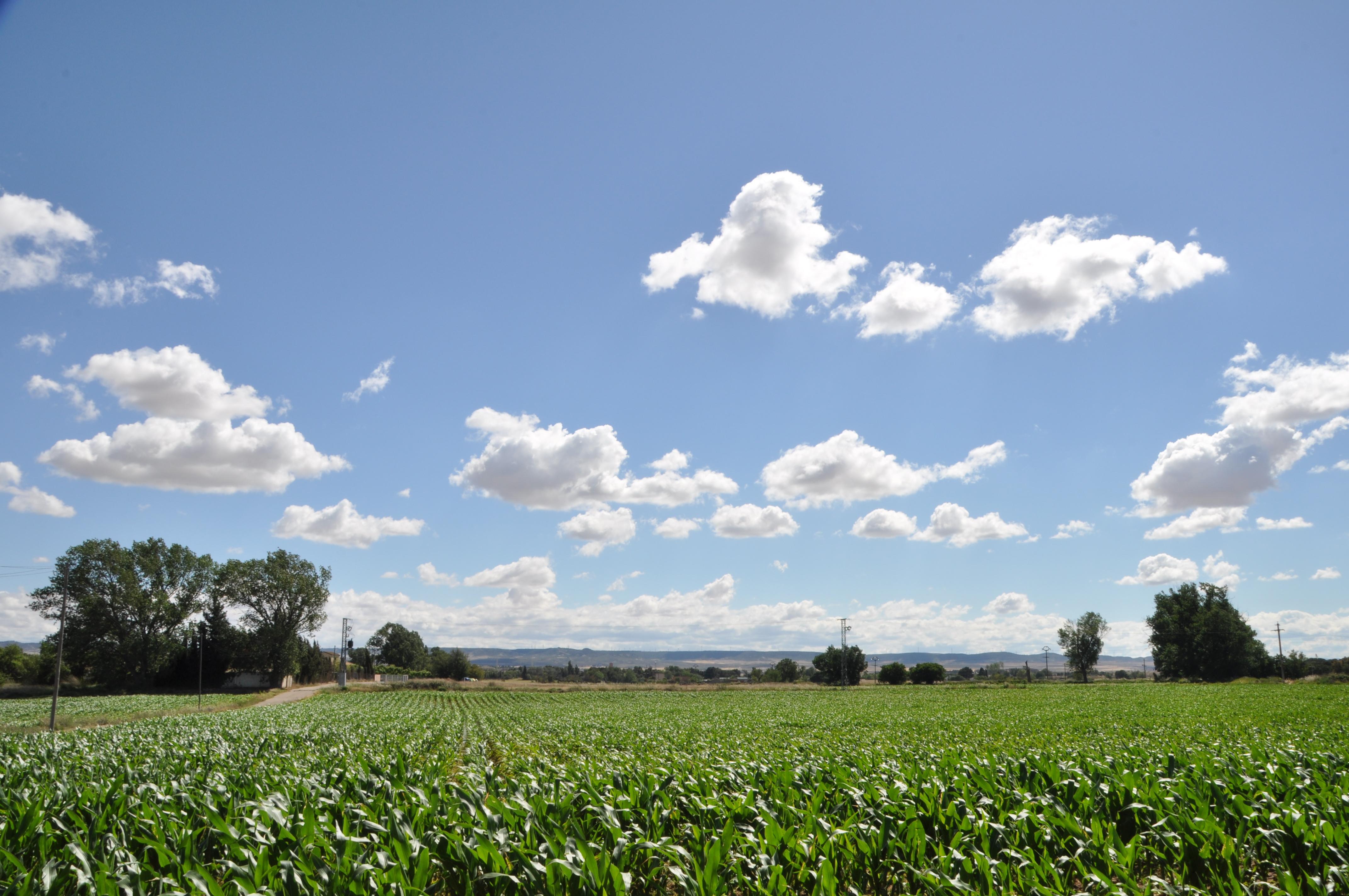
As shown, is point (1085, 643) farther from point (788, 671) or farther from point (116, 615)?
point (116, 615)

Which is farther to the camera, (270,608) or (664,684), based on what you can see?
(664,684)

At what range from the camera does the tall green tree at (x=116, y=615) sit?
72.8m

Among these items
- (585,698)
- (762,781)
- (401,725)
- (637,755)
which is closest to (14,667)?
(585,698)

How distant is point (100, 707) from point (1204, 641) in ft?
437

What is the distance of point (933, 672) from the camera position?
103 meters

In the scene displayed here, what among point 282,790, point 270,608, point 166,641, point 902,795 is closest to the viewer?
point 902,795

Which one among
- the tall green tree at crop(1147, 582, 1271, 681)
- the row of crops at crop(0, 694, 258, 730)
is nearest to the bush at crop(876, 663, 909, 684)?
the tall green tree at crop(1147, 582, 1271, 681)

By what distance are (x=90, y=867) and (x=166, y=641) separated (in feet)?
289

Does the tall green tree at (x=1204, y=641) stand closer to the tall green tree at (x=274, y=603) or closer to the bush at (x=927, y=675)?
the bush at (x=927, y=675)

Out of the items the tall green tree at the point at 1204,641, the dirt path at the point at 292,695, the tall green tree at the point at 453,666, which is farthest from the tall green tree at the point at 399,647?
the tall green tree at the point at 1204,641

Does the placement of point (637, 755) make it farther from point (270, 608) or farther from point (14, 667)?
point (14, 667)

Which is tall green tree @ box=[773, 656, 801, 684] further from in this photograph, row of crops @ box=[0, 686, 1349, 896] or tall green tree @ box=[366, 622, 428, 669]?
row of crops @ box=[0, 686, 1349, 896]

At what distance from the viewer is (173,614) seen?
7738 centimetres

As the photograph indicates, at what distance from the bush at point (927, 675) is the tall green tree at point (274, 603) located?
84.2 m
